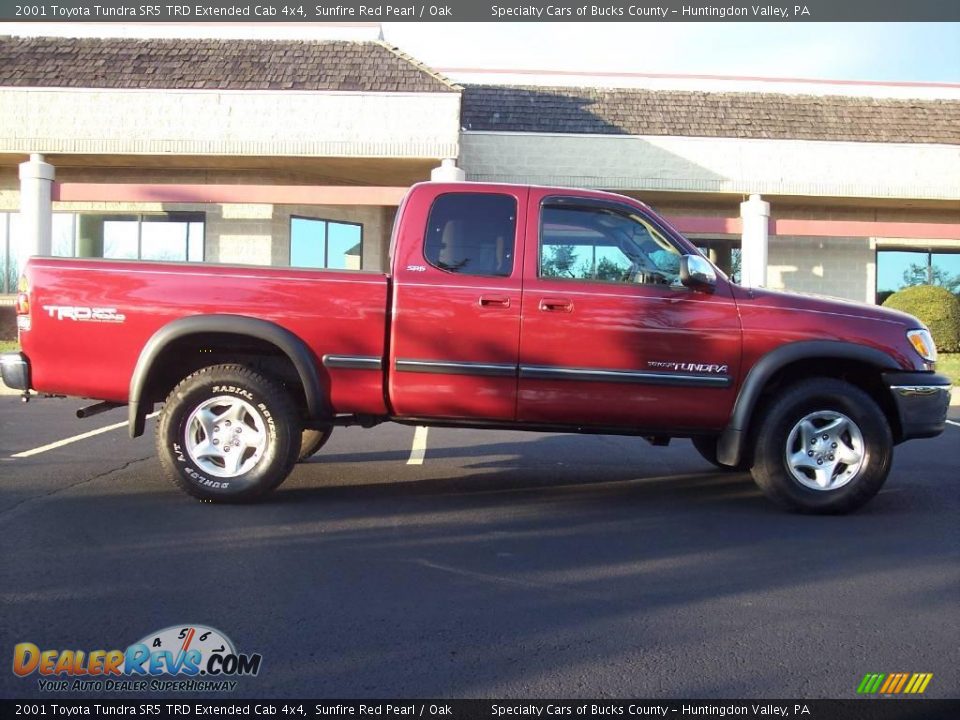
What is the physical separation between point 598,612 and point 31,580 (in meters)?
2.67

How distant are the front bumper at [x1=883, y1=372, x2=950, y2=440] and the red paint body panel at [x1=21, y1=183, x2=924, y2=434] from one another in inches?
7.5

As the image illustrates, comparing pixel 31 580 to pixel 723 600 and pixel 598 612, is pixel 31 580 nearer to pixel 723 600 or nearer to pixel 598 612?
pixel 598 612

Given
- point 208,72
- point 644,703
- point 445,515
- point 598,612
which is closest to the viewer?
point 644,703

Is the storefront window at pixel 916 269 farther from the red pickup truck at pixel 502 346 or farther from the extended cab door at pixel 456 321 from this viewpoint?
the extended cab door at pixel 456 321

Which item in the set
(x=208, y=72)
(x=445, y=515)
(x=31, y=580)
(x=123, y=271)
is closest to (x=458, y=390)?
(x=445, y=515)

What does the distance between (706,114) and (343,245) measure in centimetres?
839

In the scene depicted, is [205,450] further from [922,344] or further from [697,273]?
[922,344]

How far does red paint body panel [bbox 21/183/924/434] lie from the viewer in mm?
5711

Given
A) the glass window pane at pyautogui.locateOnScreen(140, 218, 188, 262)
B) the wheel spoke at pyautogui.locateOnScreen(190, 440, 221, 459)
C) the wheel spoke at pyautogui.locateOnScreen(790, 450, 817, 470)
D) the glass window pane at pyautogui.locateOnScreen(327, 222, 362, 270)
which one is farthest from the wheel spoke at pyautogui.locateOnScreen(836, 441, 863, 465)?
the glass window pane at pyautogui.locateOnScreen(140, 218, 188, 262)

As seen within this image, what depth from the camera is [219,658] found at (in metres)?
3.45

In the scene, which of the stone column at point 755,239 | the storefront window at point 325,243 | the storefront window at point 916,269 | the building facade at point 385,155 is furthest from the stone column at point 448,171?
the storefront window at point 916,269

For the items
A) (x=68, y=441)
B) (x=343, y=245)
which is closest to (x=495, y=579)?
(x=68, y=441)

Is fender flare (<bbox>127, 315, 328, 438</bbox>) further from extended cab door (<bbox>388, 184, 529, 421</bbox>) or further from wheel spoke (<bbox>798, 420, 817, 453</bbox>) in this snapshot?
wheel spoke (<bbox>798, 420, 817, 453</bbox>)

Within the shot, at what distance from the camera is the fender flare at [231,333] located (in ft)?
18.5
